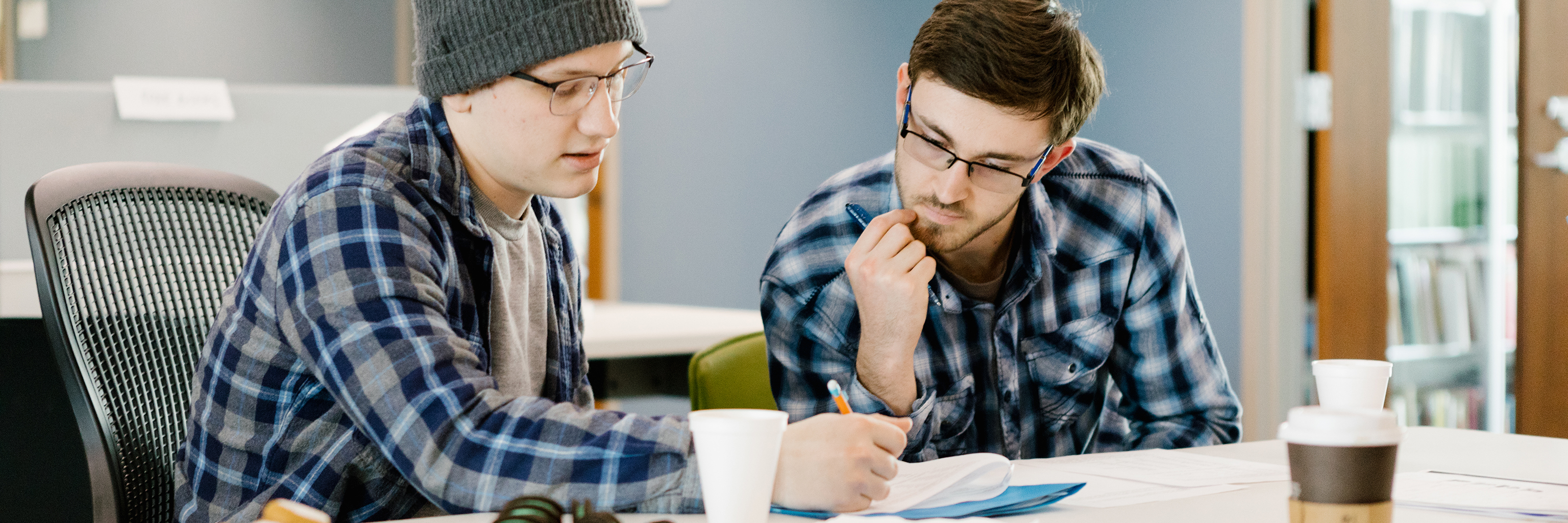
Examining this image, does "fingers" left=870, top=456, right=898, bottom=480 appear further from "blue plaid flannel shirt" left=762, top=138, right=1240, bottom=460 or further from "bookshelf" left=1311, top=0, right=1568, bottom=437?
"bookshelf" left=1311, top=0, right=1568, bottom=437

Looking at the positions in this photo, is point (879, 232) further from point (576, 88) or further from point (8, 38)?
point (8, 38)

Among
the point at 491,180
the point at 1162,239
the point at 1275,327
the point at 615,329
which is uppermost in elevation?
the point at 491,180

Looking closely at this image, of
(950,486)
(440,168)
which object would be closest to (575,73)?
(440,168)

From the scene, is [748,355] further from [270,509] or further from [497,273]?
[270,509]

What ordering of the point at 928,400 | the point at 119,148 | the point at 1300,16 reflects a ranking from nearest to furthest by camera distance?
the point at 928,400 → the point at 119,148 → the point at 1300,16

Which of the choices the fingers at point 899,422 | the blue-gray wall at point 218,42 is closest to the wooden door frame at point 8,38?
the blue-gray wall at point 218,42

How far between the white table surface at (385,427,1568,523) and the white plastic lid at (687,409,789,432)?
0.12 metres

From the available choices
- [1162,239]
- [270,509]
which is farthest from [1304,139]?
[270,509]

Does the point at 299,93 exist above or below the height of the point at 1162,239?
above

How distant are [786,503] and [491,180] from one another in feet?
1.73

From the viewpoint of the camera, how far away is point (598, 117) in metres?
1.20

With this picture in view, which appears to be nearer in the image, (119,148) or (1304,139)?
(119,148)

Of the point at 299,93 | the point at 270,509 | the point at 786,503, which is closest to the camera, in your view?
the point at 270,509

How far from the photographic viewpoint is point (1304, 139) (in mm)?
2846
